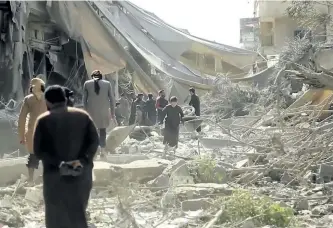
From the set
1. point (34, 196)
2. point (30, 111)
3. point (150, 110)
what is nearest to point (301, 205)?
point (34, 196)

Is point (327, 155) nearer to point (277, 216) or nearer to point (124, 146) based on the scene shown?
point (277, 216)

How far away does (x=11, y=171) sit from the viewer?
7.15 meters

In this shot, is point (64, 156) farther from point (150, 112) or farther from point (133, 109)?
point (150, 112)

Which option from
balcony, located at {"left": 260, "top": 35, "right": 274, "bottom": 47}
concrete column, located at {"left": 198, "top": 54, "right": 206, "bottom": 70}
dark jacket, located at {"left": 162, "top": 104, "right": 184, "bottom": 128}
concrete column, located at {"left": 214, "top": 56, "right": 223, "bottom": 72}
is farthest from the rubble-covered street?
balcony, located at {"left": 260, "top": 35, "right": 274, "bottom": 47}

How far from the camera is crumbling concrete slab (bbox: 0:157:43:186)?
702cm

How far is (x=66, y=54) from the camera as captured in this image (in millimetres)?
17141

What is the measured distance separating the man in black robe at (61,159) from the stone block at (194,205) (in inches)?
69.6

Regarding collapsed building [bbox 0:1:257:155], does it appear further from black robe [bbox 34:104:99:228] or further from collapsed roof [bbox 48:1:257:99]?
black robe [bbox 34:104:99:228]

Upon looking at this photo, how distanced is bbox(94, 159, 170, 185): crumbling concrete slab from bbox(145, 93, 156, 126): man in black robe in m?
7.77

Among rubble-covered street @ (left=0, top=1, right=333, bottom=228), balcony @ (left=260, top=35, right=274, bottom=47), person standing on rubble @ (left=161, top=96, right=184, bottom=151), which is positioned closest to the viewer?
rubble-covered street @ (left=0, top=1, right=333, bottom=228)

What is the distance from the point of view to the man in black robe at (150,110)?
50.8 ft

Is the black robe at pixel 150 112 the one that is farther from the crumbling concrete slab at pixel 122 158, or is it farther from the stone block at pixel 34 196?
the stone block at pixel 34 196

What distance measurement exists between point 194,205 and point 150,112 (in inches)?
389

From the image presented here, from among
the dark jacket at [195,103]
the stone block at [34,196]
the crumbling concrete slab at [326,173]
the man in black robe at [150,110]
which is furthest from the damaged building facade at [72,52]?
the crumbling concrete slab at [326,173]
